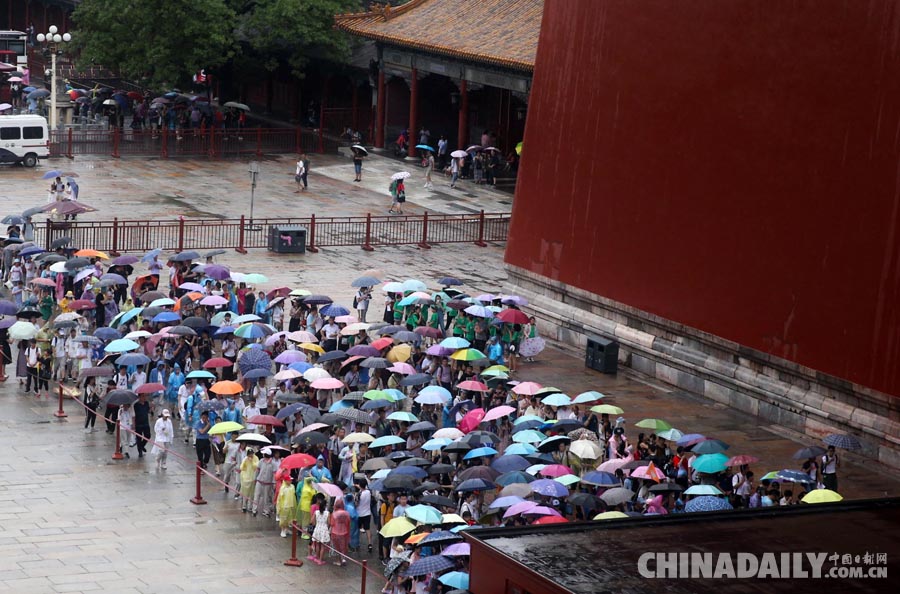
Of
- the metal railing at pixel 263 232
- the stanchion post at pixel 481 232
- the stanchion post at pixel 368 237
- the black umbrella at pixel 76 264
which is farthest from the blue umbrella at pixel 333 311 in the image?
the stanchion post at pixel 481 232

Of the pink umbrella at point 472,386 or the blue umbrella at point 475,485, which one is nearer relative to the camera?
the blue umbrella at point 475,485

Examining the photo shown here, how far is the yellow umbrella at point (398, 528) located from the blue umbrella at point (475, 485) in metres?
1.18

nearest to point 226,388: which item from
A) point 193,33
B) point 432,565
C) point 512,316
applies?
point 512,316

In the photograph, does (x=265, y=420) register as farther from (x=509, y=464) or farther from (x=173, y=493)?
(x=509, y=464)

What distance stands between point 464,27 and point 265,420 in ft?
96.1

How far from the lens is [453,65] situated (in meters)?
50.2

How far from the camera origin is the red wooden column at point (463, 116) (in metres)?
50.2

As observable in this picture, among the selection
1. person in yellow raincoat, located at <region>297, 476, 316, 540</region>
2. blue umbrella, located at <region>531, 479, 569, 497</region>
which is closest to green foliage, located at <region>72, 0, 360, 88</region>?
person in yellow raincoat, located at <region>297, 476, 316, 540</region>

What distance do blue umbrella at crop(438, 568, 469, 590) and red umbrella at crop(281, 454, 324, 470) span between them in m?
4.32

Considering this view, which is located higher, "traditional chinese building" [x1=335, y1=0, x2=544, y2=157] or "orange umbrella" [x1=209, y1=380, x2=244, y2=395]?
"traditional chinese building" [x1=335, y1=0, x2=544, y2=157]

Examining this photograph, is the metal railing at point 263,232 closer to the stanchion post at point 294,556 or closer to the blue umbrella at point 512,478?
the stanchion post at point 294,556

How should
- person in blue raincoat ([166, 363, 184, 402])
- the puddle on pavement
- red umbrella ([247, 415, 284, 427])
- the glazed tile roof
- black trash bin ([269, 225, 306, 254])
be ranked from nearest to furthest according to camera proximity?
red umbrella ([247, 415, 284, 427]), person in blue raincoat ([166, 363, 184, 402]), black trash bin ([269, 225, 306, 254]), the puddle on pavement, the glazed tile roof

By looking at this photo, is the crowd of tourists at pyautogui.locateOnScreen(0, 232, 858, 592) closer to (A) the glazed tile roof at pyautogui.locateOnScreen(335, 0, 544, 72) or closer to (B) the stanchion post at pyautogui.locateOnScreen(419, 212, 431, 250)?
(B) the stanchion post at pyautogui.locateOnScreen(419, 212, 431, 250)

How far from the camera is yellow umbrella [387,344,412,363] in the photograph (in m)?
26.6
